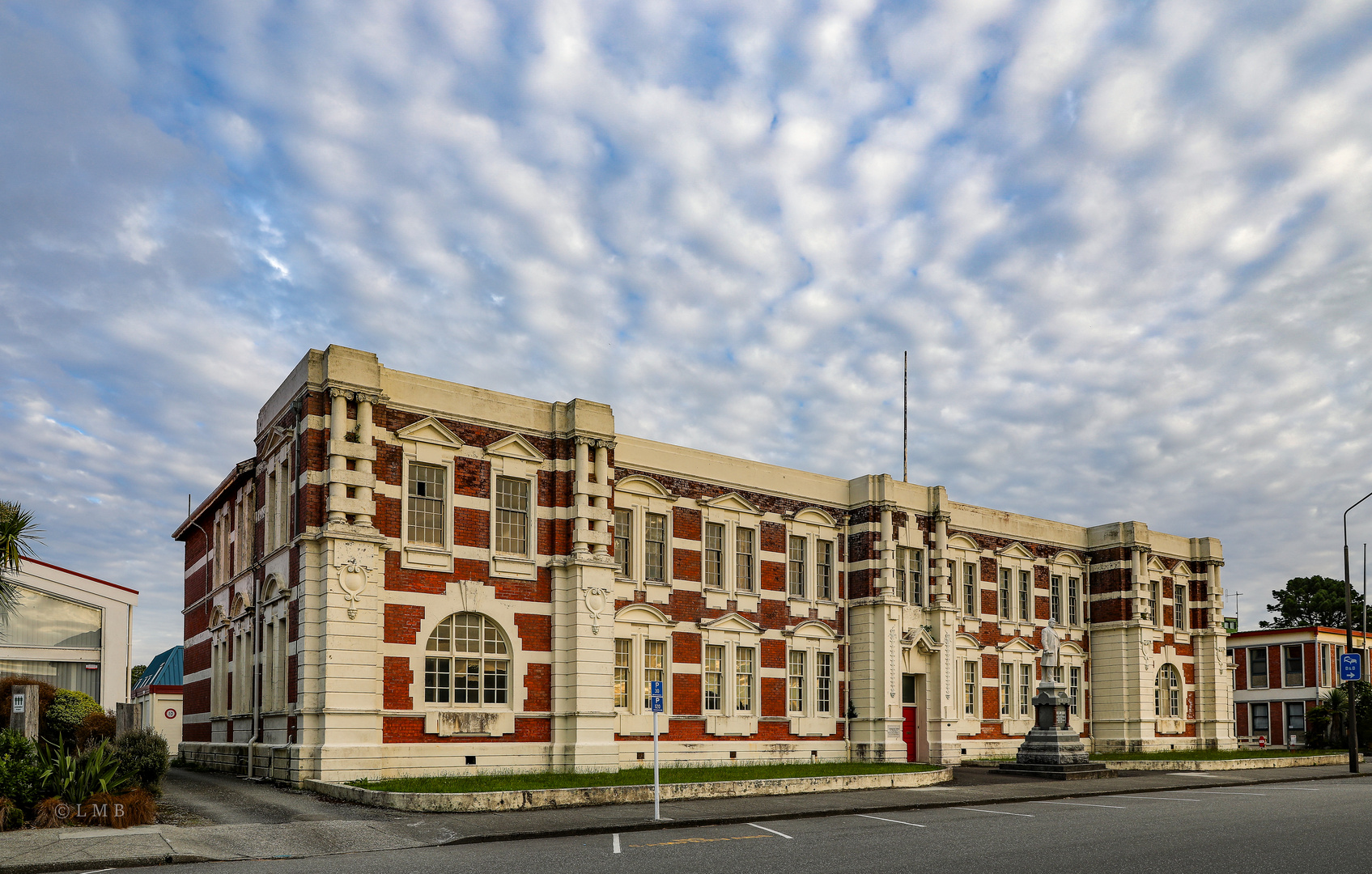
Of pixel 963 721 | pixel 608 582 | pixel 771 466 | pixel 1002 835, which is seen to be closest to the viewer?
pixel 1002 835

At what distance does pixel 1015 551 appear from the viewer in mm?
44125

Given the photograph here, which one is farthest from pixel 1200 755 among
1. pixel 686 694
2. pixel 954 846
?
pixel 954 846

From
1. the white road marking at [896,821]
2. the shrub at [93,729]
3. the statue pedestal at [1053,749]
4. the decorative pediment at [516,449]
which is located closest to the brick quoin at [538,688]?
the decorative pediment at [516,449]

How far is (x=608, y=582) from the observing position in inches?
1177

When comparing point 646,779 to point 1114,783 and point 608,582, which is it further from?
point 1114,783

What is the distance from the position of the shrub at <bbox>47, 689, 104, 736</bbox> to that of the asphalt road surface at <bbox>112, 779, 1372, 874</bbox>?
773 inches

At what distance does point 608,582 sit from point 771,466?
8.96 metres

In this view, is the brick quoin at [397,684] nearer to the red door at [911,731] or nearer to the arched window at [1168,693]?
the red door at [911,731]

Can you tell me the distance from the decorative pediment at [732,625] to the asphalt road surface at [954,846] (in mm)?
11667

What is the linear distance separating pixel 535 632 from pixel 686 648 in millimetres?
5817

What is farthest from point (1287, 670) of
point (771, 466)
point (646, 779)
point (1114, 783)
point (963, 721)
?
point (646, 779)

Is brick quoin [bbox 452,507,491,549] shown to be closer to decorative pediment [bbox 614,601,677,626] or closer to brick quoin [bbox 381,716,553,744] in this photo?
brick quoin [bbox 381,716,553,744]

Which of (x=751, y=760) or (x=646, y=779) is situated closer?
(x=646, y=779)

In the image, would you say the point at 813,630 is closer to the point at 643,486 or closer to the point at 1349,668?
the point at 643,486
